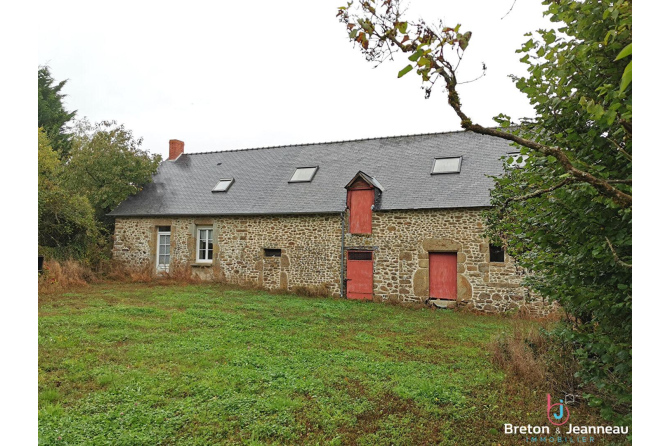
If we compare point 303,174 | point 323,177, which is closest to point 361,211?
point 323,177

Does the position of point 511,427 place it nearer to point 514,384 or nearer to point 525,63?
point 514,384

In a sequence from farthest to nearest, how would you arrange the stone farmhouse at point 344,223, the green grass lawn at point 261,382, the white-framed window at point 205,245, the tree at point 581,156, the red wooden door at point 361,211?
the white-framed window at point 205,245 → the red wooden door at point 361,211 → the stone farmhouse at point 344,223 → the green grass lawn at point 261,382 → the tree at point 581,156

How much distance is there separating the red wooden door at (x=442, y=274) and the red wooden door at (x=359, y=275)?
1951 millimetres

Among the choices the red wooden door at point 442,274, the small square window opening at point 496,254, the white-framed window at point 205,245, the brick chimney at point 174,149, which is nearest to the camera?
the small square window opening at point 496,254

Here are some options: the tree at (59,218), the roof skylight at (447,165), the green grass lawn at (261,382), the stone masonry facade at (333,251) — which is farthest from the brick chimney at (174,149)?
the roof skylight at (447,165)

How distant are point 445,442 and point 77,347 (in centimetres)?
533

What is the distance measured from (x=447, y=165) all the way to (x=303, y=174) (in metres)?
5.46

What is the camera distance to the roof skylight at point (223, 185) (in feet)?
52.1

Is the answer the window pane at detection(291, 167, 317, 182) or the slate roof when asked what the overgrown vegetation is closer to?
the slate roof

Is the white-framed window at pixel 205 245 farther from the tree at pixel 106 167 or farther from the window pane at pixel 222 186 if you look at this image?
the tree at pixel 106 167

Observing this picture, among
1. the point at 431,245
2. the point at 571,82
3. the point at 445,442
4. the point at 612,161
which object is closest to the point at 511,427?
the point at 445,442

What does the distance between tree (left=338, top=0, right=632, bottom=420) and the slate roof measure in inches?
331

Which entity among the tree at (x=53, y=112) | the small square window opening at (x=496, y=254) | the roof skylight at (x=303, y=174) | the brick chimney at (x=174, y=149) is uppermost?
the tree at (x=53, y=112)

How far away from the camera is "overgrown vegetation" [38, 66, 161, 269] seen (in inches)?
535
